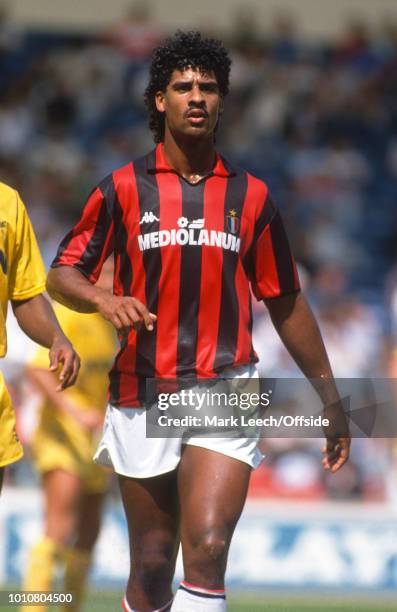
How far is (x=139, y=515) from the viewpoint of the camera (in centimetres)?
482

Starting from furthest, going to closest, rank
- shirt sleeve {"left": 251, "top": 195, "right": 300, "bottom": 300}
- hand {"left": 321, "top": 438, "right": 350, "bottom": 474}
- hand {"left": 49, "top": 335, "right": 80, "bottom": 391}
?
1. hand {"left": 321, "top": 438, "right": 350, "bottom": 474}
2. shirt sleeve {"left": 251, "top": 195, "right": 300, "bottom": 300}
3. hand {"left": 49, "top": 335, "right": 80, "bottom": 391}

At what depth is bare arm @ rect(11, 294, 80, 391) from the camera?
464 cm

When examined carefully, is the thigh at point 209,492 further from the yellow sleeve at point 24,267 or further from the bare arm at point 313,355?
the yellow sleeve at point 24,267

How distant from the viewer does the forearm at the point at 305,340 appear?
499 centimetres

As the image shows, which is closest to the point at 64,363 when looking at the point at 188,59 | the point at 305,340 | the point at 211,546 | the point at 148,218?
the point at 148,218

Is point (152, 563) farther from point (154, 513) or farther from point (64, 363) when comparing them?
point (64, 363)

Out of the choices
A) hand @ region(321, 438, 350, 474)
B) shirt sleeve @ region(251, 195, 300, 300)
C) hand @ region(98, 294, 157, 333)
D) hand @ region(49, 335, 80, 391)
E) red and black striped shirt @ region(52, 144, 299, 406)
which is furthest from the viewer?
hand @ region(321, 438, 350, 474)

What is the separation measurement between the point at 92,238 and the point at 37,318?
38cm

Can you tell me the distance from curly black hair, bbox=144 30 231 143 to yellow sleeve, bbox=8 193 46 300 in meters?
0.75

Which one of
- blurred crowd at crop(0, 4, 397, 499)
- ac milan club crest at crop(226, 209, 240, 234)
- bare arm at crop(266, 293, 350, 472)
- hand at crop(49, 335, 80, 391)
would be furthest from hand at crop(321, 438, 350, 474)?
blurred crowd at crop(0, 4, 397, 499)

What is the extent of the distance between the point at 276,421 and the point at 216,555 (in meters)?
1.00

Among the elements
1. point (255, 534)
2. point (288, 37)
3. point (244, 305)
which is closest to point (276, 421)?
point (244, 305)

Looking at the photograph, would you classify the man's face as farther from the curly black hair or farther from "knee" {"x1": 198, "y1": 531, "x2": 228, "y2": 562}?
"knee" {"x1": 198, "y1": 531, "x2": 228, "y2": 562}

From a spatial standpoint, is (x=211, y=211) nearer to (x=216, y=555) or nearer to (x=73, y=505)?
(x=216, y=555)
